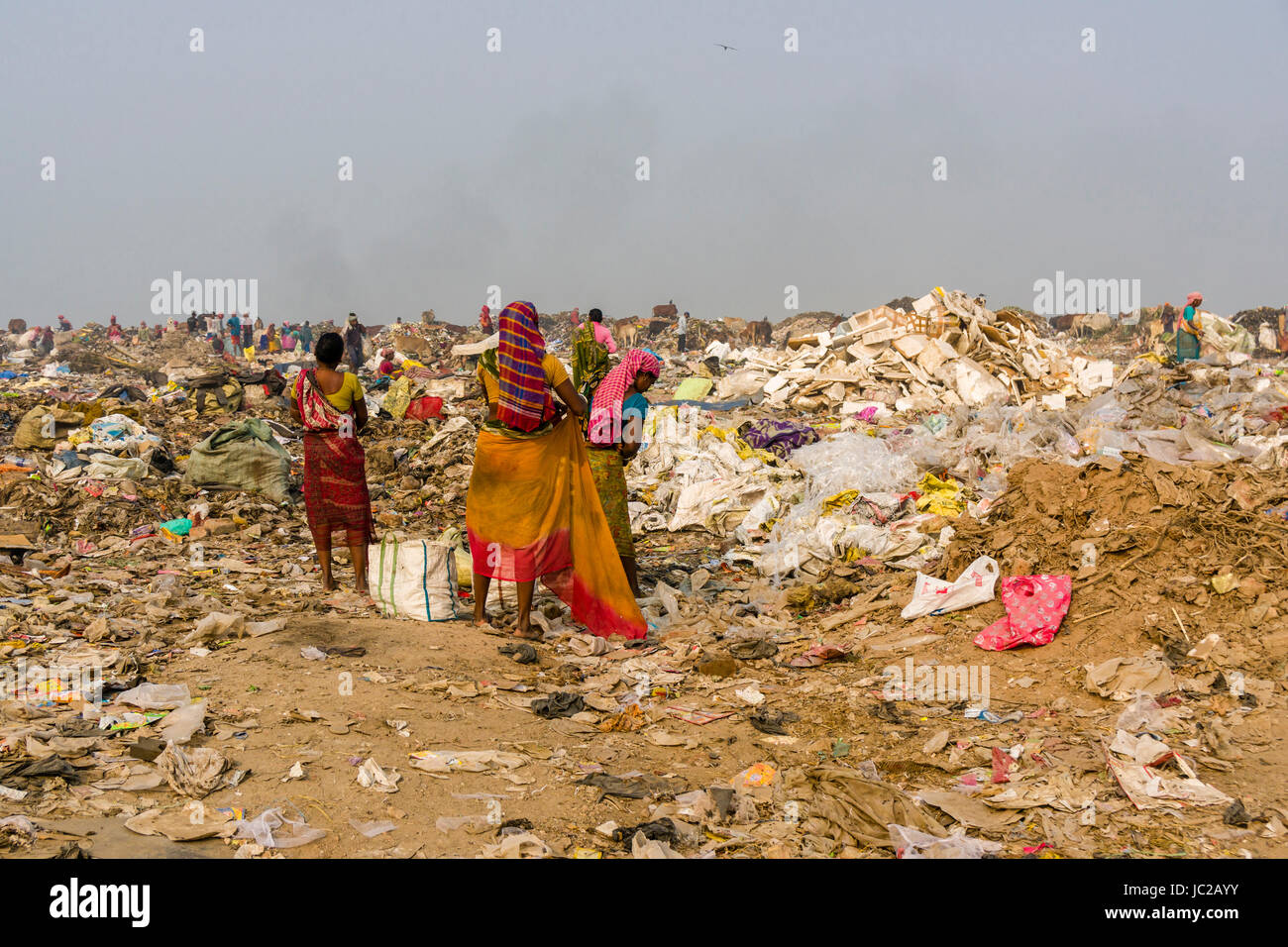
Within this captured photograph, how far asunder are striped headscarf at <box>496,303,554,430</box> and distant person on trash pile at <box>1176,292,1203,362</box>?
1246 centimetres

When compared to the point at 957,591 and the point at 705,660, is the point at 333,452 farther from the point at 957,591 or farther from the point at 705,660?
the point at 957,591

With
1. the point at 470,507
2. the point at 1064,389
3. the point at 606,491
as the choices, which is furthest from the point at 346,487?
the point at 1064,389

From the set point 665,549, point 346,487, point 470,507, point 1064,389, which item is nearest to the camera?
point 470,507

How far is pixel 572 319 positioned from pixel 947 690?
3219 cm

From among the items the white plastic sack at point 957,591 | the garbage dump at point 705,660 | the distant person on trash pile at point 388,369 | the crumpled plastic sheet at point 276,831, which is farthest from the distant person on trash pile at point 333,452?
the distant person on trash pile at point 388,369

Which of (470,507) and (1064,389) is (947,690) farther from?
(1064,389)

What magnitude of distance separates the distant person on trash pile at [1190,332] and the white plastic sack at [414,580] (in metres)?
12.7

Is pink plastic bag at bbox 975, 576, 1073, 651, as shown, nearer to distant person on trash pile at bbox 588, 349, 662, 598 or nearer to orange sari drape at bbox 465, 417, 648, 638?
orange sari drape at bbox 465, 417, 648, 638

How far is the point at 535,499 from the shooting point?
5133 millimetres

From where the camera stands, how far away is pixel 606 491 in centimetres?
585

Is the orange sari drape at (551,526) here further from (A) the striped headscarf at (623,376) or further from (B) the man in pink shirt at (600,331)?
(B) the man in pink shirt at (600,331)

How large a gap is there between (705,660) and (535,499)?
1299 millimetres

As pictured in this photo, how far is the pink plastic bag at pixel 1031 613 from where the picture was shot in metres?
4.75

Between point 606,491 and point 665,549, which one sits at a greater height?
point 606,491
